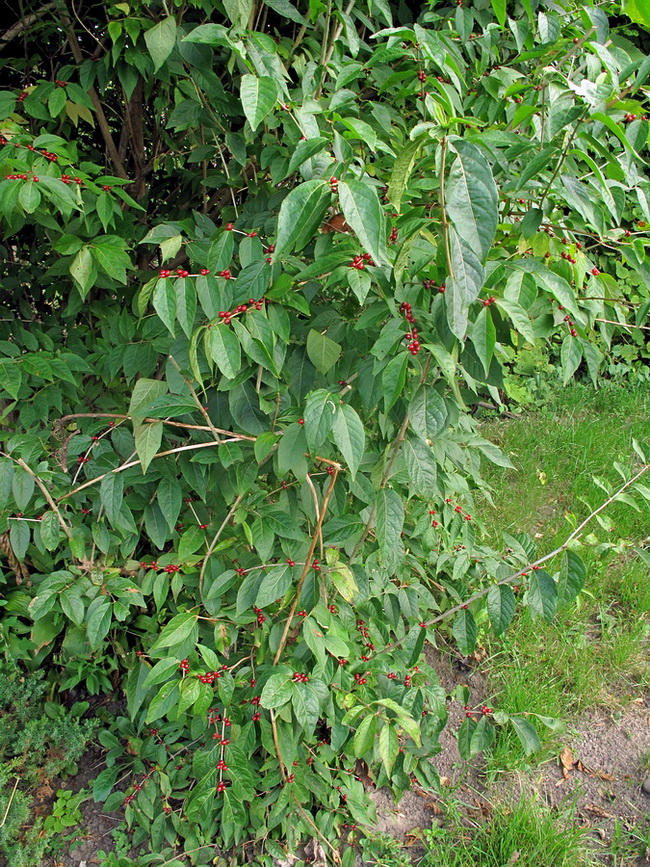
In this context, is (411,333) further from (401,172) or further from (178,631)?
(178,631)

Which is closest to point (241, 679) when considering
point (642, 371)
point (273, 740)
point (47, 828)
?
point (273, 740)

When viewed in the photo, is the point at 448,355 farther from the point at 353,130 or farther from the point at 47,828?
the point at 47,828

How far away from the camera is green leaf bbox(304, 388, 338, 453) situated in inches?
46.3

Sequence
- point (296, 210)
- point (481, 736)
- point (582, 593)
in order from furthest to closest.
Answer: point (582, 593), point (481, 736), point (296, 210)

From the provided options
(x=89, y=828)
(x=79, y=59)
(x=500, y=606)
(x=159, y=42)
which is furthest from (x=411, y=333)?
(x=89, y=828)

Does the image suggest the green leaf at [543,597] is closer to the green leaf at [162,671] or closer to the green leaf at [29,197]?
the green leaf at [162,671]

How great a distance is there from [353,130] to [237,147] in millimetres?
A: 541

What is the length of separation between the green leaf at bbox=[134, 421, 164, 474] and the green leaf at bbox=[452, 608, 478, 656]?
32.5 inches

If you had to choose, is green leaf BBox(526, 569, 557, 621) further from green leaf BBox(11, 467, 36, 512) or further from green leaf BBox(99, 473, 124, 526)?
green leaf BBox(11, 467, 36, 512)

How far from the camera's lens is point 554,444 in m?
3.88

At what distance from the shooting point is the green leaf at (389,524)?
1384 mm

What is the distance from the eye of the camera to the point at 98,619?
61.4 inches

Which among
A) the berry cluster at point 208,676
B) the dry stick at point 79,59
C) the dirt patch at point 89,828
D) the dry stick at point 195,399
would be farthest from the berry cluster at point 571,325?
the dirt patch at point 89,828

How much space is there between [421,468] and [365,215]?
522 millimetres
